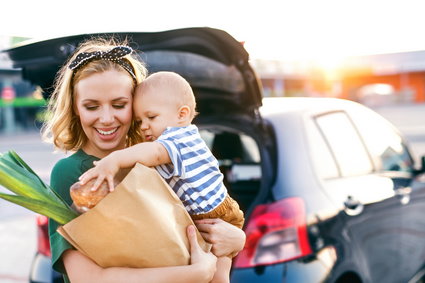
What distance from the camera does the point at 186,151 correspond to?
1494 millimetres

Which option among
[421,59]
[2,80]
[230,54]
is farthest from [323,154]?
[421,59]

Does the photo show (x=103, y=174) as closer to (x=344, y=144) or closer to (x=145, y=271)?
(x=145, y=271)

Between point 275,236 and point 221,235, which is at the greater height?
point 221,235

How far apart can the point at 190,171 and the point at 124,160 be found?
8.7 inches

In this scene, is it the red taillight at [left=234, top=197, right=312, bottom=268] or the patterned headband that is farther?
the red taillight at [left=234, top=197, right=312, bottom=268]

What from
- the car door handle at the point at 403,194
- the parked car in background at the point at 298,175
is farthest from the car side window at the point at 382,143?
the car door handle at the point at 403,194

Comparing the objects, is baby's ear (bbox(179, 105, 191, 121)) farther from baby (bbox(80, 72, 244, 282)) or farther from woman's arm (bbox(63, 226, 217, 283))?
woman's arm (bbox(63, 226, 217, 283))

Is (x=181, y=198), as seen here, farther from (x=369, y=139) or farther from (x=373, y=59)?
(x=373, y=59)

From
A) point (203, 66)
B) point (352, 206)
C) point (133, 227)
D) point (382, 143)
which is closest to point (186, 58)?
point (203, 66)

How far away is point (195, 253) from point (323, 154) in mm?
1800

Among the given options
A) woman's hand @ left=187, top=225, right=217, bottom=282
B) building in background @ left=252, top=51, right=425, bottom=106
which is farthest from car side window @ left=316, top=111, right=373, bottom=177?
building in background @ left=252, top=51, right=425, bottom=106

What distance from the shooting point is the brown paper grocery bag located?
1.29m

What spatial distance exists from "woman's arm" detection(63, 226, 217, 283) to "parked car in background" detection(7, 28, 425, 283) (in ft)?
3.70

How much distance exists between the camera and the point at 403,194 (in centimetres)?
367
